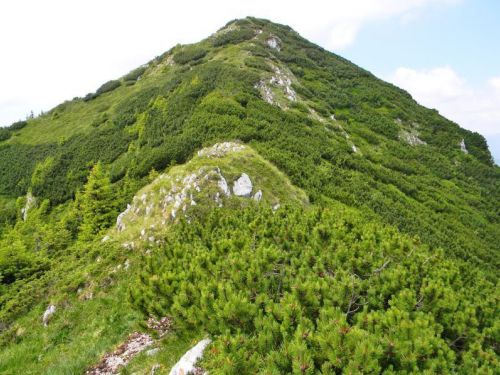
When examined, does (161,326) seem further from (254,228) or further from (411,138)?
(411,138)

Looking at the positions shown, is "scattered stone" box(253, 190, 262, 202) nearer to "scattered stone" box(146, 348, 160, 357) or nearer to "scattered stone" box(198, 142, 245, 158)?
"scattered stone" box(198, 142, 245, 158)

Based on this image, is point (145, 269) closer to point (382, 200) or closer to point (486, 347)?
point (486, 347)

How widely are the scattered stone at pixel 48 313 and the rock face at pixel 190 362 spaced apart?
1065cm

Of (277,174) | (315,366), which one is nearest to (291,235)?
(315,366)

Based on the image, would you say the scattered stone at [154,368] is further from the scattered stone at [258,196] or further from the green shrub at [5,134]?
the green shrub at [5,134]

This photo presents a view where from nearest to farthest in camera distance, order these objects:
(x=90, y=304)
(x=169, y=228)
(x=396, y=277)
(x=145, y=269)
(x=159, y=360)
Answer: (x=396, y=277)
(x=159, y=360)
(x=145, y=269)
(x=90, y=304)
(x=169, y=228)

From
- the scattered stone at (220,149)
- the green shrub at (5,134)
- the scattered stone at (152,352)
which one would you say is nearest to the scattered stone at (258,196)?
the scattered stone at (220,149)

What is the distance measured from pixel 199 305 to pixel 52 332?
949 centimetres

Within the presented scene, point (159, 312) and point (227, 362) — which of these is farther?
point (159, 312)

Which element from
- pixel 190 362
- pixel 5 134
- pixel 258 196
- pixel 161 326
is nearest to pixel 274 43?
pixel 258 196

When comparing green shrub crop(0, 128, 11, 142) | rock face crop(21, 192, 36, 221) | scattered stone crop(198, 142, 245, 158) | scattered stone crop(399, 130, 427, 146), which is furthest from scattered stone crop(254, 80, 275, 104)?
green shrub crop(0, 128, 11, 142)

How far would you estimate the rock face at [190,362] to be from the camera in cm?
→ 663

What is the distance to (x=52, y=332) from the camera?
45.4ft

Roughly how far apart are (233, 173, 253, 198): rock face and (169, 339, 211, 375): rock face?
13.4 meters
